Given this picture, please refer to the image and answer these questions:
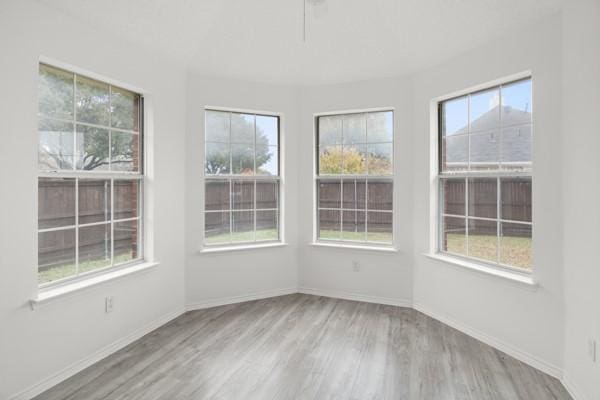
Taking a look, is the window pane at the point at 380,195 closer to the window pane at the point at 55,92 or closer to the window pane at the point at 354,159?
the window pane at the point at 354,159

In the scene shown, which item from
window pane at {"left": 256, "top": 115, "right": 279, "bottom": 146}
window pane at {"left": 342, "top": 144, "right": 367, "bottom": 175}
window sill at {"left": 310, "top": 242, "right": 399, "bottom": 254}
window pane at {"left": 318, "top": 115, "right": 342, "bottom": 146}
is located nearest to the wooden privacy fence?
window pane at {"left": 256, "top": 115, "right": 279, "bottom": 146}

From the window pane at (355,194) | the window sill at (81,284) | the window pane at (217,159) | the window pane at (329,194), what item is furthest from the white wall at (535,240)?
the window sill at (81,284)

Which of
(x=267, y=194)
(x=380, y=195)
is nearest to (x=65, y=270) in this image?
(x=267, y=194)

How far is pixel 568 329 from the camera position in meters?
2.48

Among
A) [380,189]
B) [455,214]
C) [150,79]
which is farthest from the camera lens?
[380,189]

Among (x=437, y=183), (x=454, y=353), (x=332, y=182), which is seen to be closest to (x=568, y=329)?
(x=454, y=353)

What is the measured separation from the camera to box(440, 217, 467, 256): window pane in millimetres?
3539

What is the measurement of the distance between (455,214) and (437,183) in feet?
1.27

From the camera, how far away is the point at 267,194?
4.44 meters

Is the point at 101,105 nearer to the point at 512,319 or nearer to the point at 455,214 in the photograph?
the point at 455,214

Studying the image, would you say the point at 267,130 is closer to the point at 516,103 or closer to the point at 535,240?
the point at 516,103

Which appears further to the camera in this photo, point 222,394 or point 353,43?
point 353,43

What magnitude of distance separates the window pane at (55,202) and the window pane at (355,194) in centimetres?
285

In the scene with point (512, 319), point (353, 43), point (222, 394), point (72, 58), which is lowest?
point (222, 394)
